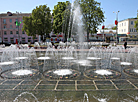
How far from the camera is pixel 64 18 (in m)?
31.5

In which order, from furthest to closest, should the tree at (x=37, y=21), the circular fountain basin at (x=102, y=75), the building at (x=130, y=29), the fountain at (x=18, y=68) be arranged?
the building at (x=130, y=29) → the tree at (x=37, y=21) → the fountain at (x=18, y=68) → the circular fountain basin at (x=102, y=75)

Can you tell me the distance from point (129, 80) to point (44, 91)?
4.17 metres

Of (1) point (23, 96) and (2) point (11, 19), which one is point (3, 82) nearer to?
(1) point (23, 96)

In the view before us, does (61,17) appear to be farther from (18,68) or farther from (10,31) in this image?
(10,31)

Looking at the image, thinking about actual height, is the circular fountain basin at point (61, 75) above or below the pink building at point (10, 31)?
below

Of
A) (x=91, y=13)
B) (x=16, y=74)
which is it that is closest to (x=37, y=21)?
(x=91, y=13)

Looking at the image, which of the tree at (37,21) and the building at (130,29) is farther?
the building at (130,29)

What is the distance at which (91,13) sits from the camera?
2570 centimetres

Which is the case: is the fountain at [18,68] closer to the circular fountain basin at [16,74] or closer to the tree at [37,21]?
the circular fountain basin at [16,74]

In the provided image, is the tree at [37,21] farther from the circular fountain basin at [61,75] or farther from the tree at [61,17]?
the circular fountain basin at [61,75]

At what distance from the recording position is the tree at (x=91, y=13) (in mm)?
25891

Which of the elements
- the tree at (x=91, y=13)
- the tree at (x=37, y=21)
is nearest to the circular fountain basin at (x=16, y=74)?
the tree at (x=91, y=13)

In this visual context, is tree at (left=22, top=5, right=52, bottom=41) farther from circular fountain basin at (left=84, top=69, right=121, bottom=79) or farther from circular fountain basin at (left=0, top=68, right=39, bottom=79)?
circular fountain basin at (left=84, top=69, right=121, bottom=79)

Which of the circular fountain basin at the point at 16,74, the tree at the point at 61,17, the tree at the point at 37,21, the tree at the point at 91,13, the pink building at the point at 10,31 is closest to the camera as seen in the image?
the circular fountain basin at the point at 16,74
